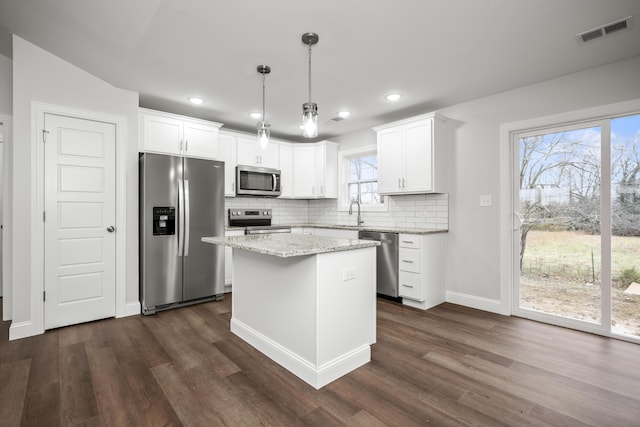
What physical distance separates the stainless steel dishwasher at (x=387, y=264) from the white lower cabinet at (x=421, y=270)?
6 centimetres

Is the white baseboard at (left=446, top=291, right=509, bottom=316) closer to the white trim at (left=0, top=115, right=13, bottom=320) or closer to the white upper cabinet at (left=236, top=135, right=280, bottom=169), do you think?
the white upper cabinet at (left=236, top=135, right=280, bottom=169)

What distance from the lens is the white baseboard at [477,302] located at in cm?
335

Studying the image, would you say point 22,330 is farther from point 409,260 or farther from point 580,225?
point 580,225

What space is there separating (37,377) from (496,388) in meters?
2.99

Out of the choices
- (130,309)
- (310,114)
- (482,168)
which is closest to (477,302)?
(482,168)

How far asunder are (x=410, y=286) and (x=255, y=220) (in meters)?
2.58

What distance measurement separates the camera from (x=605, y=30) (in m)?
2.18

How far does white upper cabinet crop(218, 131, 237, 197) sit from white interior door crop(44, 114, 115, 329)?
1.40 metres

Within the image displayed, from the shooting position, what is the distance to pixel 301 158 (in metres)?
5.17

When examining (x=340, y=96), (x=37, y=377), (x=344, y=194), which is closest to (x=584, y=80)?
(x=340, y=96)

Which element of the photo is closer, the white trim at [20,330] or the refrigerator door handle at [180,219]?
the white trim at [20,330]

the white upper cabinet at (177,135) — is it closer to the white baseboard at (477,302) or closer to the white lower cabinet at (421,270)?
the white lower cabinet at (421,270)

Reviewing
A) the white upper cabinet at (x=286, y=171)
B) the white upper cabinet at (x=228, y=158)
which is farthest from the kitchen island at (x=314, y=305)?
the white upper cabinet at (x=286, y=171)

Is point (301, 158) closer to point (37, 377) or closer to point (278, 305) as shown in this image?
point (278, 305)
